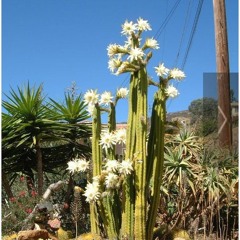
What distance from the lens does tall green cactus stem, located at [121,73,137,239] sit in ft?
17.8

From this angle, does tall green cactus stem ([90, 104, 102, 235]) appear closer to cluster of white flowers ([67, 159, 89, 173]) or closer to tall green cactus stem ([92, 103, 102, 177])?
tall green cactus stem ([92, 103, 102, 177])

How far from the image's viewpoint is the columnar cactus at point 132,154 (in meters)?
5.41

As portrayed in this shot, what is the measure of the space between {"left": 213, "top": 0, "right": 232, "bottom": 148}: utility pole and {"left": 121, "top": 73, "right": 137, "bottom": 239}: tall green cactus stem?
320 centimetres

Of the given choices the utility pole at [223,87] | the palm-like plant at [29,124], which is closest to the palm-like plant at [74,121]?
the palm-like plant at [29,124]

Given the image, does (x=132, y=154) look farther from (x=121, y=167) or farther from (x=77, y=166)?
(x=77, y=166)

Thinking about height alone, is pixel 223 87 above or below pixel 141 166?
above

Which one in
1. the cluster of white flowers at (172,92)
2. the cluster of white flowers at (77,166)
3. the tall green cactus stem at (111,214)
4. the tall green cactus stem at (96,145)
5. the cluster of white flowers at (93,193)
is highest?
the cluster of white flowers at (172,92)

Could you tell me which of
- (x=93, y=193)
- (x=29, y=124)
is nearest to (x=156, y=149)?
(x=93, y=193)

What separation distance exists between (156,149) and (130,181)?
0.45 meters

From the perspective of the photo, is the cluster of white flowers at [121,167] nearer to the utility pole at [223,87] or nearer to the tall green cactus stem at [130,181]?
the tall green cactus stem at [130,181]

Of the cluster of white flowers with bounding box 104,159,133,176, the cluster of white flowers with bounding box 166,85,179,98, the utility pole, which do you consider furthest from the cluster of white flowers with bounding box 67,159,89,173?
the utility pole

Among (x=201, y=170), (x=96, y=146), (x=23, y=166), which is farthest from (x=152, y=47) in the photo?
(x=23, y=166)

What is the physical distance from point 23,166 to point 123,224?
3.47m

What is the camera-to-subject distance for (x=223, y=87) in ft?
27.8
